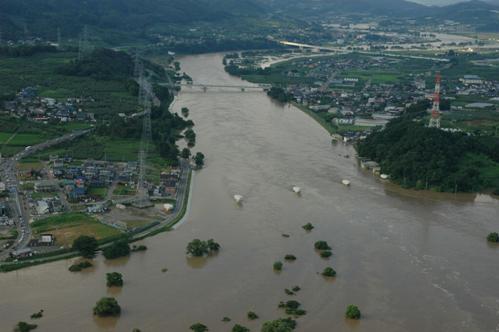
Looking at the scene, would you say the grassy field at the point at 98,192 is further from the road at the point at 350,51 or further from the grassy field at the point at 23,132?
the road at the point at 350,51

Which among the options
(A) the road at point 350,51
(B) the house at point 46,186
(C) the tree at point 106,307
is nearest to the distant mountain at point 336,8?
(A) the road at point 350,51

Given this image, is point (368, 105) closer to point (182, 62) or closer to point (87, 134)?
point (87, 134)

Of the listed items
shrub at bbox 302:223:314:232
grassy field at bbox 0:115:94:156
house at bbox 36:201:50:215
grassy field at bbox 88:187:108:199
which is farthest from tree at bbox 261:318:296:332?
grassy field at bbox 0:115:94:156

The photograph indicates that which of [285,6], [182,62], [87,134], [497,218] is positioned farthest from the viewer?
[285,6]

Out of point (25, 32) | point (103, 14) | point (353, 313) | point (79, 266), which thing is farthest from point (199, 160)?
point (103, 14)

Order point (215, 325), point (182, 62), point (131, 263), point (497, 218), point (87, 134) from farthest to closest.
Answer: point (182, 62) → point (87, 134) → point (497, 218) → point (131, 263) → point (215, 325)

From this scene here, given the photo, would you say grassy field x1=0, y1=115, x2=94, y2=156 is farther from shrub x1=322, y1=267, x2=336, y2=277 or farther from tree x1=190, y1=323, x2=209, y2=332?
tree x1=190, y1=323, x2=209, y2=332

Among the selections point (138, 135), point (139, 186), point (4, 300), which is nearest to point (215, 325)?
point (4, 300)
